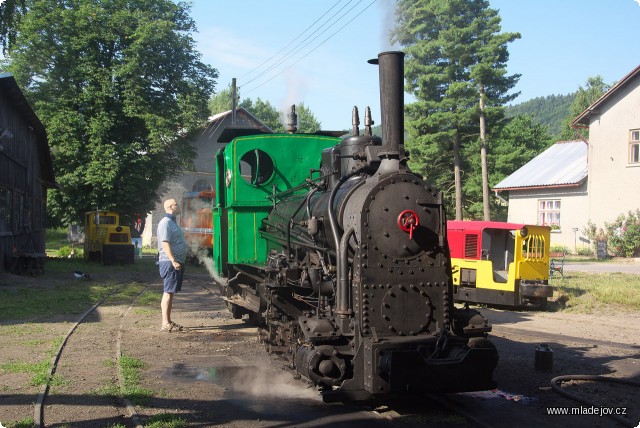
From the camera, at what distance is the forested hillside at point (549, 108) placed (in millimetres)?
144000

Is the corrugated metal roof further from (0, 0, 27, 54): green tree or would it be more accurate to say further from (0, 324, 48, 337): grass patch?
(0, 324, 48, 337): grass patch

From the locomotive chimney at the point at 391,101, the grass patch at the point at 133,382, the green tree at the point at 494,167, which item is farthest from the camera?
the green tree at the point at 494,167

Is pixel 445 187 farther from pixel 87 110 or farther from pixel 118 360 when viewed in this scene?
pixel 118 360

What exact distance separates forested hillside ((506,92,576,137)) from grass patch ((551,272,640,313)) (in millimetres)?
129448

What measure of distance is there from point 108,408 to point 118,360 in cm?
201

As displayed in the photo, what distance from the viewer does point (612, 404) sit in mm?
5676

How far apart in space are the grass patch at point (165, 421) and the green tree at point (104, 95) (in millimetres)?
23483

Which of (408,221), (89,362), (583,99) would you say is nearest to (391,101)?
(408,221)

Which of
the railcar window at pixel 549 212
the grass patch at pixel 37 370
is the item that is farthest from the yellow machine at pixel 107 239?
the railcar window at pixel 549 212

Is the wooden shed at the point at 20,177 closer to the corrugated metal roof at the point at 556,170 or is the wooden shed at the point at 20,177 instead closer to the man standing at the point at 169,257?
the man standing at the point at 169,257

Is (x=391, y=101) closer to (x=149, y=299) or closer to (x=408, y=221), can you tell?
(x=408, y=221)

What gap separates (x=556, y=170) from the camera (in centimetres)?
3197

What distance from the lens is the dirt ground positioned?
5.39 meters

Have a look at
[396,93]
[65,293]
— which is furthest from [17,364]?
[65,293]
